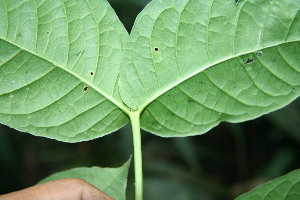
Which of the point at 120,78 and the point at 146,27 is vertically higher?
the point at 146,27

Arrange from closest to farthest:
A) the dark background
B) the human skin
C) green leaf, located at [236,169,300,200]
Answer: green leaf, located at [236,169,300,200] → the human skin → the dark background

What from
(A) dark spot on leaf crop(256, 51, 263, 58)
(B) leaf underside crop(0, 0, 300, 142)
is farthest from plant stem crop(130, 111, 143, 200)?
(A) dark spot on leaf crop(256, 51, 263, 58)

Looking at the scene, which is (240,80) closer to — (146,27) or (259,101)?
(259,101)

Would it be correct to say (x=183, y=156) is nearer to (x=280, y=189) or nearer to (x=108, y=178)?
(x=108, y=178)

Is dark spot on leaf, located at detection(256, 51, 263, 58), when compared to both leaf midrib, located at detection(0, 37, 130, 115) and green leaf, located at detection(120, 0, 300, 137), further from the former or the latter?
leaf midrib, located at detection(0, 37, 130, 115)

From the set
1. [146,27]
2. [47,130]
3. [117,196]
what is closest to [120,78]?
[146,27]

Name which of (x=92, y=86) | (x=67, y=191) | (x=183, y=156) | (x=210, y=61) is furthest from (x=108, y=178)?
(x=183, y=156)

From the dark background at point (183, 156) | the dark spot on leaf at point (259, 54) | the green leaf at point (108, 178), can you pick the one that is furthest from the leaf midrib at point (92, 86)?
the dark background at point (183, 156)
